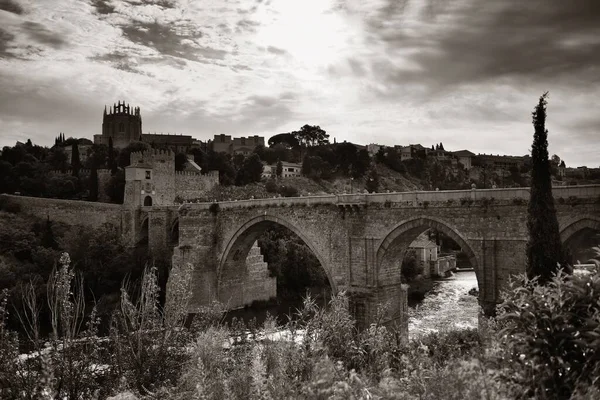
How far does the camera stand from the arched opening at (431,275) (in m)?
18.3

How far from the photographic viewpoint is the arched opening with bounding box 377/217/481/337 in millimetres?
18297

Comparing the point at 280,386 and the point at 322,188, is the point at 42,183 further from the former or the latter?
the point at 280,386

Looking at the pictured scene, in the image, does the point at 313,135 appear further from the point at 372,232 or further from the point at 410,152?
the point at 372,232

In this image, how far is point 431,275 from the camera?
40719 mm

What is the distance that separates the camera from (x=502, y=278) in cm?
1550

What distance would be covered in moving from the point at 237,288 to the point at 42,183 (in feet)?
79.8

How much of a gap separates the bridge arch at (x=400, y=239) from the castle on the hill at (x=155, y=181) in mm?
24127

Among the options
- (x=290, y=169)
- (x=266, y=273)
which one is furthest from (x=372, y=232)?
(x=290, y=169)

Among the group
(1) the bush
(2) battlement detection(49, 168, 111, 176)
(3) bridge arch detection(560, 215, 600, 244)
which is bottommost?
(1) the bush

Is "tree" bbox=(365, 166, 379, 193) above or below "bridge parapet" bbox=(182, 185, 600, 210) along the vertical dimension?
above

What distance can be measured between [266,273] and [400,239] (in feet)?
51.3

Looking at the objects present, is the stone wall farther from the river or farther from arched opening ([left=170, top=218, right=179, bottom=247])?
the river

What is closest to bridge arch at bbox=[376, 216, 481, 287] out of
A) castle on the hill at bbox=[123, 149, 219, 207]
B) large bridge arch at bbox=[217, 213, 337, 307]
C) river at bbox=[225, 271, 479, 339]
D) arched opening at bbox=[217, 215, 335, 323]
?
river at bbox=[225, 271, 479, 339]

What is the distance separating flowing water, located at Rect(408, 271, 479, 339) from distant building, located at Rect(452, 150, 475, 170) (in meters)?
57.7
